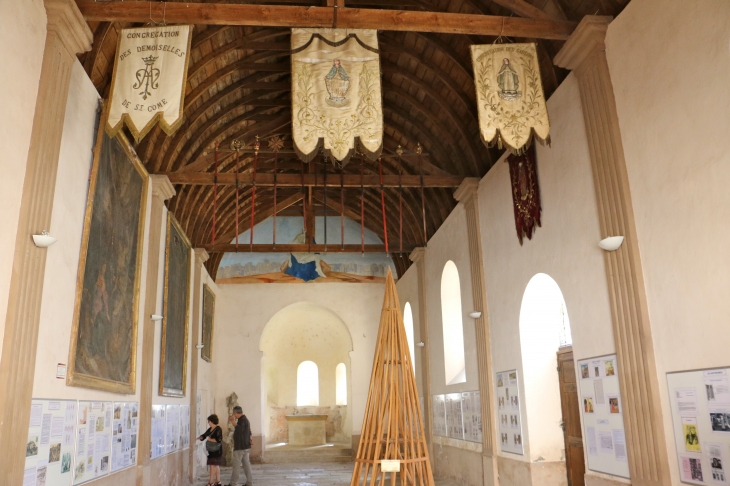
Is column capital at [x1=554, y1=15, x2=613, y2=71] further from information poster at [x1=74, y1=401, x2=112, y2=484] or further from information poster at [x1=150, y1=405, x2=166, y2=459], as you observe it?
information poster at [x1=150, y1=405, x2=166, y2=459]

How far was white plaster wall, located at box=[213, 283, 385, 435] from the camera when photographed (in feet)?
51.9

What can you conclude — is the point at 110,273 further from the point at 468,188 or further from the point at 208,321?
the point at 208,321

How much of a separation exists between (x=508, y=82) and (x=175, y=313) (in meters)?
7.31

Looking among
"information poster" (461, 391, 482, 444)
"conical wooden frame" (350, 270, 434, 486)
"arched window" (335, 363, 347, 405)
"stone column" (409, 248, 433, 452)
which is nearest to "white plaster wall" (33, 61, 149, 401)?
"conical wooden frame" (350, 270, 434, 486)

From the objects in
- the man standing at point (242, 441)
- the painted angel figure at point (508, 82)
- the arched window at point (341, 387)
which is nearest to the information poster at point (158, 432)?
the man standing at point (242, 441)

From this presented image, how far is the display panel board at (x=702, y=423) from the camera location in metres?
3.99

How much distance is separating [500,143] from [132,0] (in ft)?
12.3

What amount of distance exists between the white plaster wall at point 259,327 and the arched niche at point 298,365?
7.11 feet

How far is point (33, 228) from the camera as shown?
468 cm

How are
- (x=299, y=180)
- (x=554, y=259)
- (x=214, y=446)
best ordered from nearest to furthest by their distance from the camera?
(x=554, y=259)
(x=299, y=180)
(x=214, y=446)

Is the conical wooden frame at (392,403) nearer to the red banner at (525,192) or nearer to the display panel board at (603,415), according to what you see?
the display panel board at (603,415)

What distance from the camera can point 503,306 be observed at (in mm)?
8227

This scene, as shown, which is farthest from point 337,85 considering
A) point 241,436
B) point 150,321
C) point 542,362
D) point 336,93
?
point 241,436

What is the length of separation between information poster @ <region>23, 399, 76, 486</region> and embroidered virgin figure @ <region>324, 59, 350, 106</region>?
3.75 meters
